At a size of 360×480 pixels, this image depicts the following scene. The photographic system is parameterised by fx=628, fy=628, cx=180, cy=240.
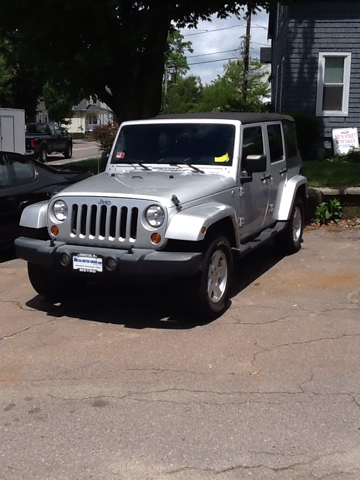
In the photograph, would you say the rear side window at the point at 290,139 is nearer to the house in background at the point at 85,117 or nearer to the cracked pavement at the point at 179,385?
the cracked pavement at the point at 179,385

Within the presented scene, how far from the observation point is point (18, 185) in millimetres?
8477

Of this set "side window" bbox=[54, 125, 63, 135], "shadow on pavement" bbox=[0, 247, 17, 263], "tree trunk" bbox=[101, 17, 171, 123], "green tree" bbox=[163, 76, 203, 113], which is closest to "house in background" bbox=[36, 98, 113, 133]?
"green tree" bbox=[163, 76, 203, 113]

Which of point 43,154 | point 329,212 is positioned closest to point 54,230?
point 329,212

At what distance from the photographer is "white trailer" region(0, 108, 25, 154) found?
2028 cm

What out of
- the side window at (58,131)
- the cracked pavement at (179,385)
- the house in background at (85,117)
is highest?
the house in background at (85,117)

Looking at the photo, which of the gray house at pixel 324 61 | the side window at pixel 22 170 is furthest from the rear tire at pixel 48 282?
the gray house at pixel 324 61

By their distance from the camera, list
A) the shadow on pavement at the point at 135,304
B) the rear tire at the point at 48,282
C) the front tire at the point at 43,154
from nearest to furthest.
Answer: the shadow on pavement at the point at 135,304 < the rear tire at the point at 48,282 < the front tire at the point at 43,154

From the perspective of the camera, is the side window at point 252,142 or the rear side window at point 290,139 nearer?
the side window at point 252,142

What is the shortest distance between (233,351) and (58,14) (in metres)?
7.00

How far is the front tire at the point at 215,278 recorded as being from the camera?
5.50 metres

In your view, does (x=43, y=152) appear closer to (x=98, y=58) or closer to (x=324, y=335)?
(x=98, y=58)

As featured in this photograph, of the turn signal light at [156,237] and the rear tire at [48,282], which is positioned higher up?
the turn signal light at [156,237]

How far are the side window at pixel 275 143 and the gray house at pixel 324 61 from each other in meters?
10.4

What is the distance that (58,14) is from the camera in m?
9.90
